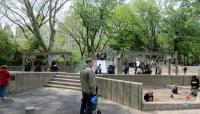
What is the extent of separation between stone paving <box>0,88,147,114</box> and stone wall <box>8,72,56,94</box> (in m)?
1.38

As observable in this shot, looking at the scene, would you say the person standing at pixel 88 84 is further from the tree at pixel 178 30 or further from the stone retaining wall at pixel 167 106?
the tree at pixel 178 30

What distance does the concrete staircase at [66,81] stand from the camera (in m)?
20.4

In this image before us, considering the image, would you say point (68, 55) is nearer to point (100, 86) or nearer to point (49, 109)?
point (100, 86)

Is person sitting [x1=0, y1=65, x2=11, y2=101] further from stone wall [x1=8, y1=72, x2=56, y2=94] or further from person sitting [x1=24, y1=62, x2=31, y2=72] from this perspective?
person sitting [x1=24, y1=62, x2=31, y2=72]

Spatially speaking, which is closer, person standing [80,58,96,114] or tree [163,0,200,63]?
person standing [80,58,96,114]

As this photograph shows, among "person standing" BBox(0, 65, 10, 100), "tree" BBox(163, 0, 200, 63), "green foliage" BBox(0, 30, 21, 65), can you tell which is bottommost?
"person standing" BBox(0, 65, 10, 100)

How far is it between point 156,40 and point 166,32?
13.0 feet

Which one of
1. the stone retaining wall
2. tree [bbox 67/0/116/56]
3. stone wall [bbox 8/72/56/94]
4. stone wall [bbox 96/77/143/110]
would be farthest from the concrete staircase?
tree [bbox 67/0/116/56]

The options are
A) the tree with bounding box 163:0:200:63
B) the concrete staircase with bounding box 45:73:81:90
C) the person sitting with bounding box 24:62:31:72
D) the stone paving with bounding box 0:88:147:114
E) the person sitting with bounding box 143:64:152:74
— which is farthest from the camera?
the tree with bounding box 163:0:200:63

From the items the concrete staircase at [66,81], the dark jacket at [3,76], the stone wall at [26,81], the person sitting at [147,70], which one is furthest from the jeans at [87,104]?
the person sitting at [147,70]

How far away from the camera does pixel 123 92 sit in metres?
14.0

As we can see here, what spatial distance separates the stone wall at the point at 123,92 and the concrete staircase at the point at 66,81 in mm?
4031

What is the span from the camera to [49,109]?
12.7 meters

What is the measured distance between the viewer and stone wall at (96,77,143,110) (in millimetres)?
12805
